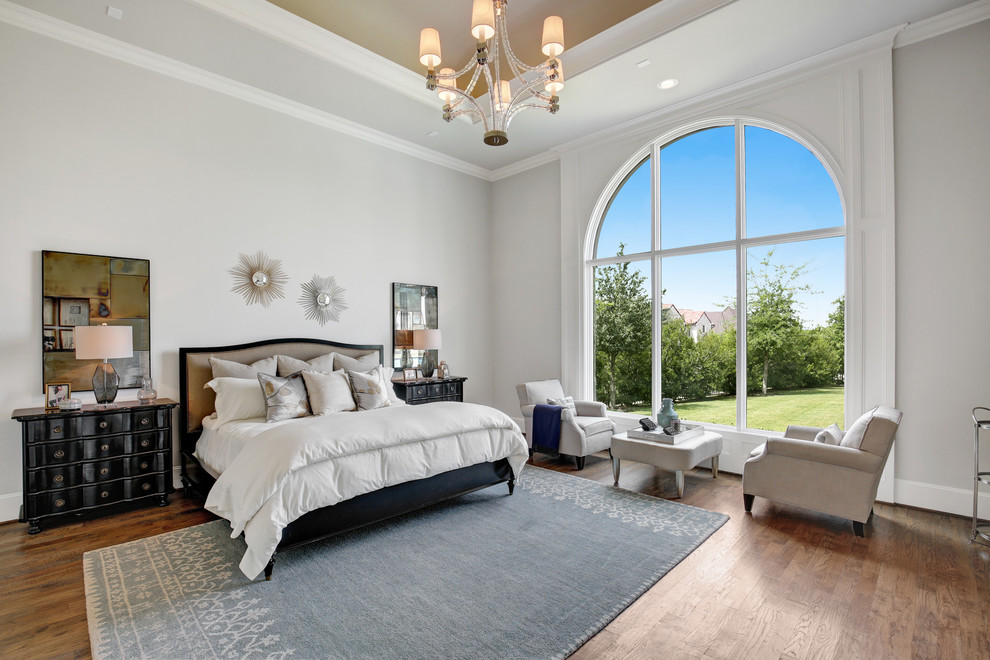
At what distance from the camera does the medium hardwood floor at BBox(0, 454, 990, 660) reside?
2.12 m

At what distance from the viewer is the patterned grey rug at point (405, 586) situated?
213 centimetres

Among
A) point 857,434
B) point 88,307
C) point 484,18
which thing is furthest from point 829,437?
point 88,307

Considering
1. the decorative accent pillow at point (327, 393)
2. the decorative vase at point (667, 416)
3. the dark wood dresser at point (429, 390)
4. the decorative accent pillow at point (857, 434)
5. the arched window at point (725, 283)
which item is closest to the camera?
the decorative accent pillow at point (857, 434)

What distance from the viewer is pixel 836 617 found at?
232 cm

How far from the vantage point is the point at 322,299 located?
518 cm

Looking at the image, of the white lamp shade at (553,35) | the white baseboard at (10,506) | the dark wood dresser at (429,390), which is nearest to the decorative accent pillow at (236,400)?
the white baseboard at (10,506)

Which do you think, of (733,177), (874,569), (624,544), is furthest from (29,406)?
(733,177)

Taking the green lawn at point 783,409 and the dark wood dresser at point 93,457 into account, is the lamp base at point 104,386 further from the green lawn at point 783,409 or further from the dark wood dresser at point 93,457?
the green lawn at point 783,409

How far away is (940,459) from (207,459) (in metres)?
5.63

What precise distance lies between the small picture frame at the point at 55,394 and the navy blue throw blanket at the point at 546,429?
393 cm

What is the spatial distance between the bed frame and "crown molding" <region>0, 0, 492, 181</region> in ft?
7.73

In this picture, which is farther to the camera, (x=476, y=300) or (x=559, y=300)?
(x=476, y=300)

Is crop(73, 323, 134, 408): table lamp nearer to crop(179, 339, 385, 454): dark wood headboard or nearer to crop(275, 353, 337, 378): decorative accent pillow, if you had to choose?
crop(179, 339, 385, 454): dark wood headboard

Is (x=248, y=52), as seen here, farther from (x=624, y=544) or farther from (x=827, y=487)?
(x=827, y=487)
